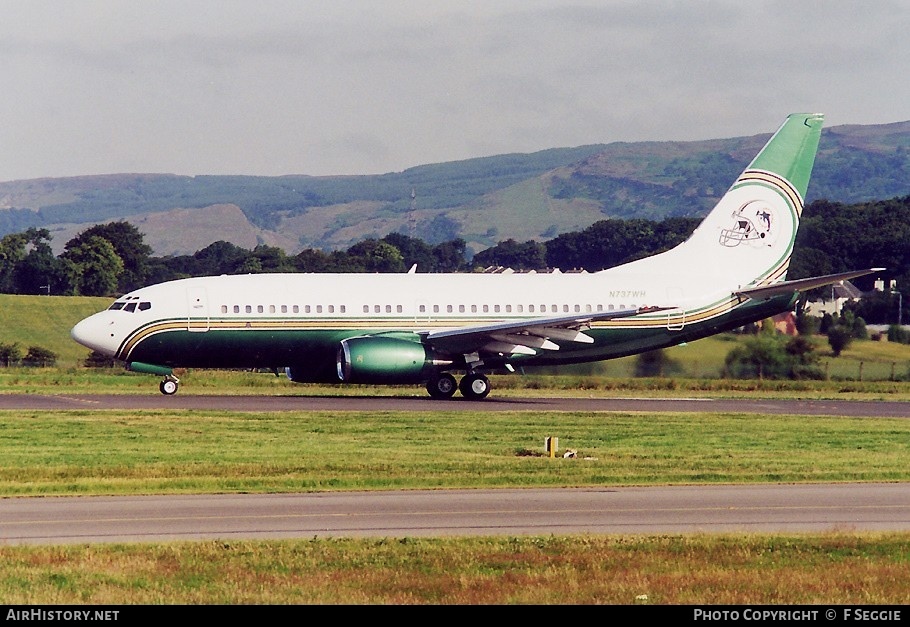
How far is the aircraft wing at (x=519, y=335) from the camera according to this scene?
46.4 m

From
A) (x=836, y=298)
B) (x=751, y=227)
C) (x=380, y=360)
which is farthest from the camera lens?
(x=836, y=298)

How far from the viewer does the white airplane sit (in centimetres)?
4616

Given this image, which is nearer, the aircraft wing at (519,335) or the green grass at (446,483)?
the green grass at (446,483)

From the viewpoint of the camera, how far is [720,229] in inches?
2092

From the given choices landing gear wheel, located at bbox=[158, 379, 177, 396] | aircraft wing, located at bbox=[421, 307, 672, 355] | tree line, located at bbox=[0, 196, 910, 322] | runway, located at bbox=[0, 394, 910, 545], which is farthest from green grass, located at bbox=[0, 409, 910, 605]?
tree line, located at bbox=[0, 196, 910, 322]

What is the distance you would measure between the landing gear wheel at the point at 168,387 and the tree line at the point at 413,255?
116ft

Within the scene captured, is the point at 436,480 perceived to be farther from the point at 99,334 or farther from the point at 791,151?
the point at 791,151

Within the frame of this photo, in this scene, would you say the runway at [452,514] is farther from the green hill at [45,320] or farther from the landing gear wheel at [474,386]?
the green hill at [45,320]

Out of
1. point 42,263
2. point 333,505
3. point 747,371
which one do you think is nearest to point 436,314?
point 747,371

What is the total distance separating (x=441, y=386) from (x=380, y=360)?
146 inches

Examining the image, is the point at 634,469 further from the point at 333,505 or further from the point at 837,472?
the point at 333,505

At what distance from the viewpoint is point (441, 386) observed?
48.4 meters

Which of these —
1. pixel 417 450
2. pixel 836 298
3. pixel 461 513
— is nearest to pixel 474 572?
pixel 461 513

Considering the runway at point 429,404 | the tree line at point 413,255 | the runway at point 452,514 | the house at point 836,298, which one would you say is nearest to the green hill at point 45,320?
the tree line at point 413,255
